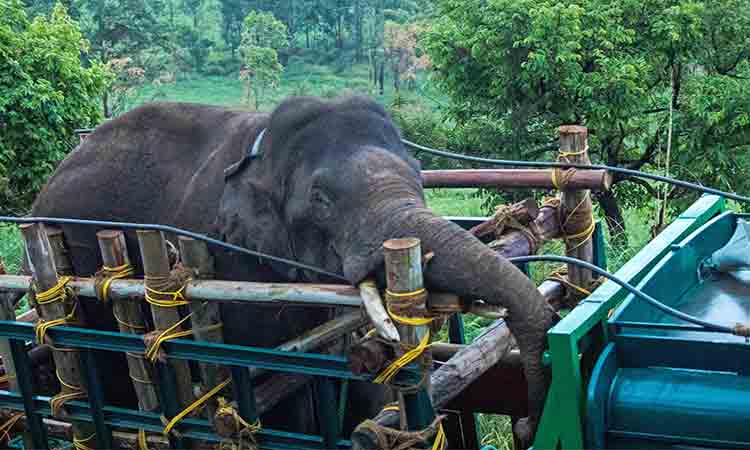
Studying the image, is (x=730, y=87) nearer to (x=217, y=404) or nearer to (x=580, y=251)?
(x=580, y=251)

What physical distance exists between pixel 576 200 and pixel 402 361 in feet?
5.75

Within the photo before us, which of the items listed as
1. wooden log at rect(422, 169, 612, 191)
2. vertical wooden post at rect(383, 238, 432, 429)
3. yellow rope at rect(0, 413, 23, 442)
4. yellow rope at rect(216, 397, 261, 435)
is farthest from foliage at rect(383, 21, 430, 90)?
vertical wooden post at rect(383, 238, 432, 429)

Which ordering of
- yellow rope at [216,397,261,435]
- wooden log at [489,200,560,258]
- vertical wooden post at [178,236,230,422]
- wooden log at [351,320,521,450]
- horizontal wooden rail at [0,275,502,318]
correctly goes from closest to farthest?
horizontal wooden rail at [0,275,502,318]
wooden log at [351,320,521,450]
yellow rope at [216,397,261,435]
vertical wooden post at [178,236,230,422]
wooden log at [489,200,560,258]

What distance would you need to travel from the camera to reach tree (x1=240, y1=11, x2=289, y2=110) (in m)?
29.5

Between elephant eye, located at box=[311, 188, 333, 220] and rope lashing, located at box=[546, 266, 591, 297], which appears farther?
rope lashing, located at box=[546, 266, 591, 297]

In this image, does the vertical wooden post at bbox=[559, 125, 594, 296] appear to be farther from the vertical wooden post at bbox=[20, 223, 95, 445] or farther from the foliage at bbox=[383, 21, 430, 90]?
the foliage at bbox=[383, 21, 430, 90]

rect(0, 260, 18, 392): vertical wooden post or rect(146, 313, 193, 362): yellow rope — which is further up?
rect(146, 313, 193, 362): yellow rope

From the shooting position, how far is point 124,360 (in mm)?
4391

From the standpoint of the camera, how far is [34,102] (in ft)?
34.0

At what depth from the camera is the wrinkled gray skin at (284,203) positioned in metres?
2.86

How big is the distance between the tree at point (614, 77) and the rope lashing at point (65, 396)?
24.0 feet

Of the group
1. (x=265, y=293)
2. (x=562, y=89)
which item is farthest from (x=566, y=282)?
(x=562, y=89)

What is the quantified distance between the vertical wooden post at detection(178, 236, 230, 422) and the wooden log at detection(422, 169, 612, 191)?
1.41 meters

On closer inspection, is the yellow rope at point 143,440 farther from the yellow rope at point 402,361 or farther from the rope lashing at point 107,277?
the yellow rope at point 402,361
